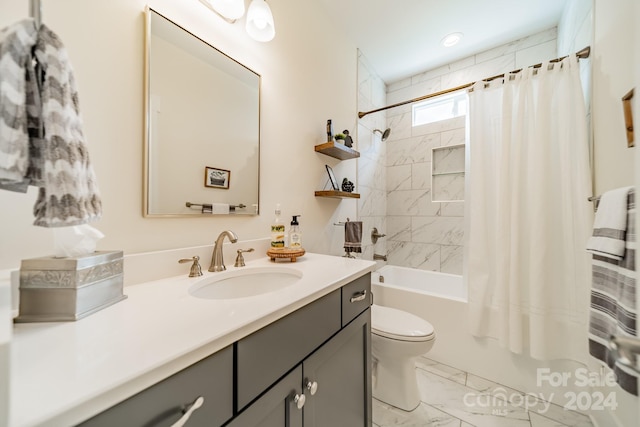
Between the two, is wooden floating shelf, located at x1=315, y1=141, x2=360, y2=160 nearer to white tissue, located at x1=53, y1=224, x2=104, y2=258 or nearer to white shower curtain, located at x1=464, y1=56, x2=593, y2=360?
white shower curtain, located at x1=464, y1=56, x2=593, y2=360

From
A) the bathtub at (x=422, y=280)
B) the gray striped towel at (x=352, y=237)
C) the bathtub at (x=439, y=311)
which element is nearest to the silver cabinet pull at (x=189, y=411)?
the gray striped towel at (x=352, y=237)

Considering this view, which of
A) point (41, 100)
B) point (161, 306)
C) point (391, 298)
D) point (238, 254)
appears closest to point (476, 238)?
point (391, 298)

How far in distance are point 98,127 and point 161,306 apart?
0.60 metres

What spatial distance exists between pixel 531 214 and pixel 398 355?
3.96 ft

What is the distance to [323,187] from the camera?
67.9 inches

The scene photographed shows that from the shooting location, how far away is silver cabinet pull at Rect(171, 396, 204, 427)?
0.39m

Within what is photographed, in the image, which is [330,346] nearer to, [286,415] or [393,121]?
[286,415]

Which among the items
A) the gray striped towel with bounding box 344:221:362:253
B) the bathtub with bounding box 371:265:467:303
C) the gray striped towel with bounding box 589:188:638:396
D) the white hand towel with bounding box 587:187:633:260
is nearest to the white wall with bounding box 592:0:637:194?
the white hand towel with bounding box 587:187:633:260

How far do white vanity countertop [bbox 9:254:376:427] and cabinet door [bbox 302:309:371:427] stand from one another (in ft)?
0.78

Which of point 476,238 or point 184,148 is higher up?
point 184,148

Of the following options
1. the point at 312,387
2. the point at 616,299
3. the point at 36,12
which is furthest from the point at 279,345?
the point at 616,299

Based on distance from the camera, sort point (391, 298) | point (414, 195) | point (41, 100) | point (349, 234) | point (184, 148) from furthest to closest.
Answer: point (414, 195)
point (391, 298)
point (349, 234)
point (184, 148)
point (41, 100)

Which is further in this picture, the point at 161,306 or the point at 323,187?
the point at 323,187

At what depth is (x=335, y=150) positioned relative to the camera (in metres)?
1.65
